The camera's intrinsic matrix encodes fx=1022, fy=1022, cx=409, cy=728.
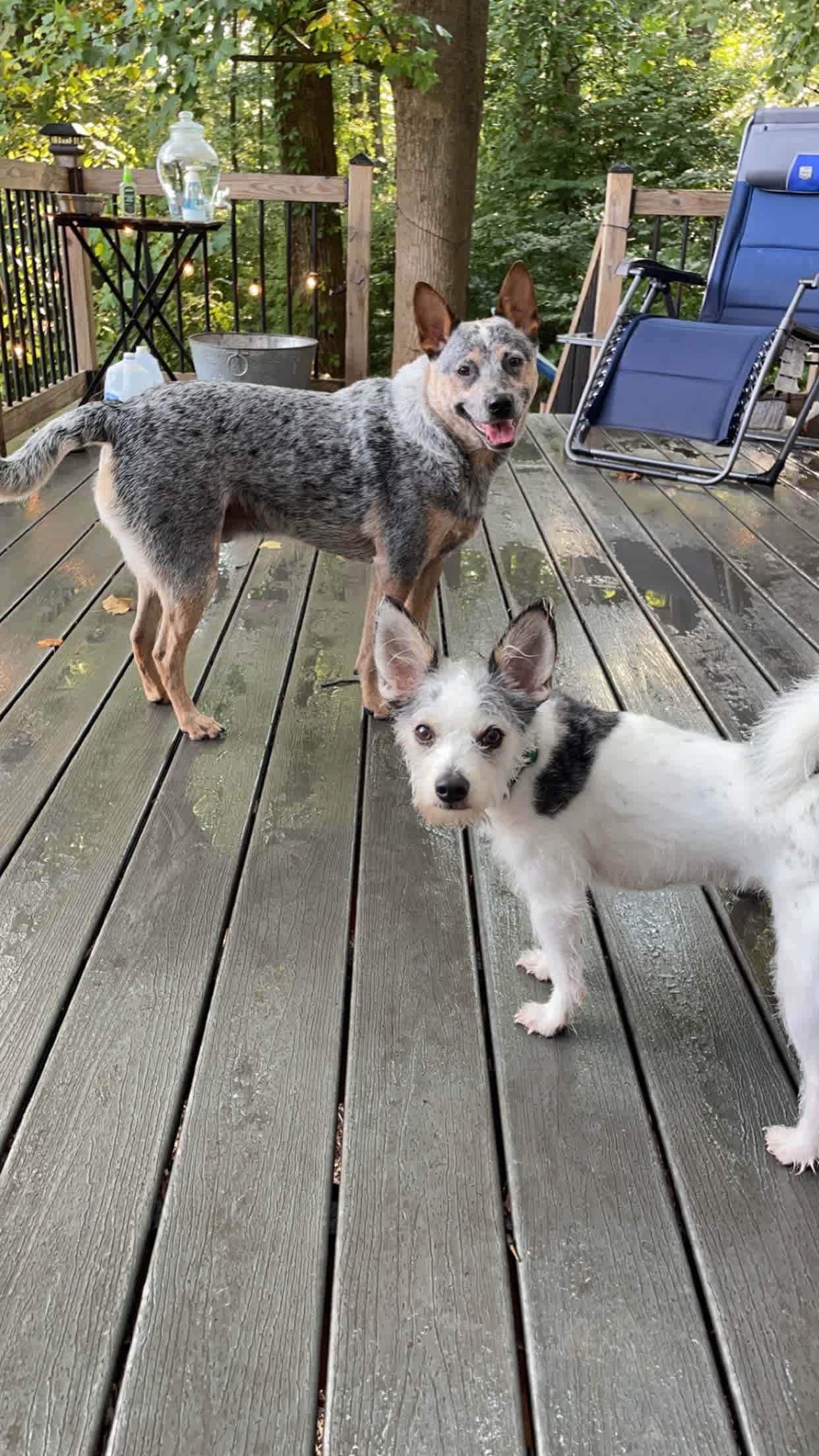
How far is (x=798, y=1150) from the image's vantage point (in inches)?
61.5

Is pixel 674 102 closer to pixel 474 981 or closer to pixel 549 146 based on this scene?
pixel 549 146

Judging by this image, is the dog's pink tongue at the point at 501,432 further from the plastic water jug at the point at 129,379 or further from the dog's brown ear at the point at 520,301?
the plastic water jug at the point at 129,379

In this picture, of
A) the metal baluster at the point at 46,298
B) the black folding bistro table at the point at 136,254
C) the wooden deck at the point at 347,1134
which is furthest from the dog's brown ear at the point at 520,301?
the metal baluster at the point at 46,298

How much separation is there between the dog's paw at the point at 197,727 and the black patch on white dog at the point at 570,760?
1.24 m

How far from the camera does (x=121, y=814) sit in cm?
244

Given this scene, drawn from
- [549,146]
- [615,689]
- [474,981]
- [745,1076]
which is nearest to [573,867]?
[474,981]

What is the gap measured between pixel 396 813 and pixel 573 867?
2.62 ft

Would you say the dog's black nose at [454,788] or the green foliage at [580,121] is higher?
the green foliage at [580,121]

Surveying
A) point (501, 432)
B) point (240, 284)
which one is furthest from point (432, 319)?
point (240, 284)

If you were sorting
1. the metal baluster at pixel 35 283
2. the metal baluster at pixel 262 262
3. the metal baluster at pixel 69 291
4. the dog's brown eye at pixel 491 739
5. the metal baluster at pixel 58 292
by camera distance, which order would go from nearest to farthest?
the dog's brown eye at pixel 491 739
the metal baluster at pixel 35 283
the metal baluster at pixel 58 292
the metal baluster at pixel 69 291
the metal baluster at pixel 262 262

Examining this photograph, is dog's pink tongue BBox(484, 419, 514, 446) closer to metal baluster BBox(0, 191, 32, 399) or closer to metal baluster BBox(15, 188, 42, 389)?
metal baluster BBox(0, 191, 32, 399)

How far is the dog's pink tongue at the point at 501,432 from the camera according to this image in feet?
9.40

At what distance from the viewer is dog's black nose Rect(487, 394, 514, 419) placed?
2.84 metres

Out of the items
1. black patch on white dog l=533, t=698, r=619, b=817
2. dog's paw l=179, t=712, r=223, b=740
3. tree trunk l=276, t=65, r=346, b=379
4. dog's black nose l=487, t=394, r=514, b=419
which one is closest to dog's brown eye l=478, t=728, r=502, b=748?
black patch on white dog l=533, t=698, r=619, b=817
